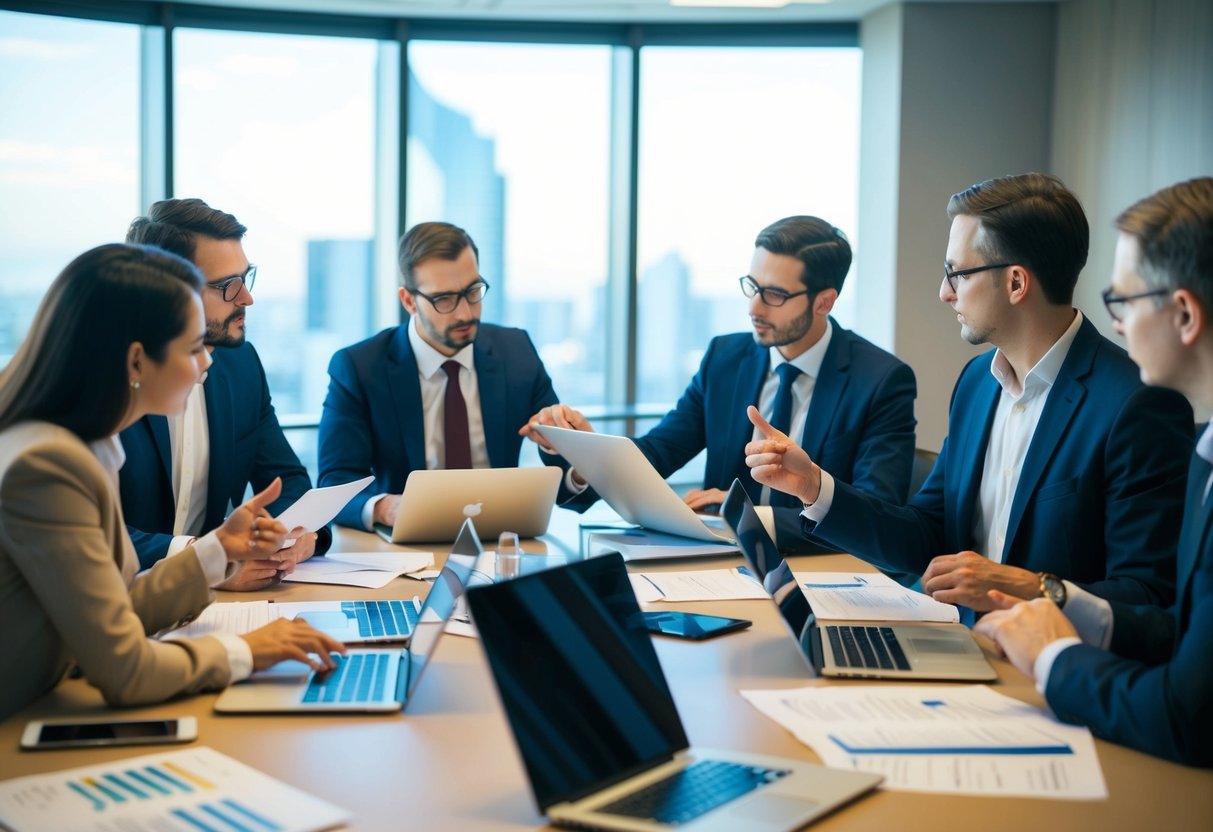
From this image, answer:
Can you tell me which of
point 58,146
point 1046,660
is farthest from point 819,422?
point 58,146

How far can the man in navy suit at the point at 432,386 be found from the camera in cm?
380

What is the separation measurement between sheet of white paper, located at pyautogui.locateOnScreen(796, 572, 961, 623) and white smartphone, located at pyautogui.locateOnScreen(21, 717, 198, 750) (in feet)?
3.98

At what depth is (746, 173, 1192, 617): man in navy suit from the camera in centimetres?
234

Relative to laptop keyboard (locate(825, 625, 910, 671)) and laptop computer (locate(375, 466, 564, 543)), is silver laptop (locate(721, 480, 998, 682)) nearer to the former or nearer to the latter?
laptop keyboard (locate(825, 625, 910, 671))

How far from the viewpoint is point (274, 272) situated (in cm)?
624

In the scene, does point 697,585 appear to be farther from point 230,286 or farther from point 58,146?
point 58,146

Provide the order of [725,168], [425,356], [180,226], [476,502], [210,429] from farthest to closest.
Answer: [725,168] → [425,356] → [210,429] → [180,226] → [476,502]

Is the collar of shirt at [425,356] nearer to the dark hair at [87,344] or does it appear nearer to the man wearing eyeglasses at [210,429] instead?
the man wearing eyeglasses at [210,429]

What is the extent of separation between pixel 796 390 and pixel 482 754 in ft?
7.60

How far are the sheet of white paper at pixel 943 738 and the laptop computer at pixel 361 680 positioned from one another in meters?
0.51

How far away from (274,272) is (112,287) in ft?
14.7

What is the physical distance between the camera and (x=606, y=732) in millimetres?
1561

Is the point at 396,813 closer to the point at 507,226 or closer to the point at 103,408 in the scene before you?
the point at 103,408

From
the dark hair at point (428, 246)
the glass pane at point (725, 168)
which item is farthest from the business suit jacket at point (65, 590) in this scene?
the glass pane at point (725, 168)
